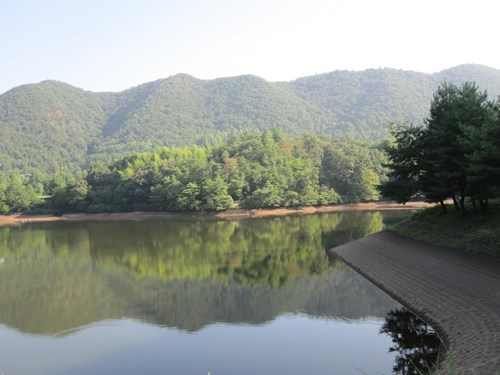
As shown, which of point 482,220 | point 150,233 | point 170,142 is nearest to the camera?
point 482,220

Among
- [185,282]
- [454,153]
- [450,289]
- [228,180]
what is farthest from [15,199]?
[450,289]

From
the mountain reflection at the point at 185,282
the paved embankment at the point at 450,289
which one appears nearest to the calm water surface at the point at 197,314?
the mountain reflection at the point at 185,282

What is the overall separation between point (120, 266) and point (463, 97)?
2384cm

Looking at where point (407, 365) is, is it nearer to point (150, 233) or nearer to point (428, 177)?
point (428, 177)

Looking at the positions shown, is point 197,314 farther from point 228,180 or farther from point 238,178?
point 228,180

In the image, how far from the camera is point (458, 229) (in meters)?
25.5

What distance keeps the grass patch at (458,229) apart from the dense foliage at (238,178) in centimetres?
4574

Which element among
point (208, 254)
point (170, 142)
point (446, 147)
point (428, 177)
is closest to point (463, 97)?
point (446, 147)

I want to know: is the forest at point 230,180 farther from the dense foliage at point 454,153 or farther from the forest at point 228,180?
the dense foliage at point 454,153

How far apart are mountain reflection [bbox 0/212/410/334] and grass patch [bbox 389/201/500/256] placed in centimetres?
473

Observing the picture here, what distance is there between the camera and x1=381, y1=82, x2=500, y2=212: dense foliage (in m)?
20.6

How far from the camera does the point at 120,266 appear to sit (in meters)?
34.1

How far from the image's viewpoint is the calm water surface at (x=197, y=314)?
15172mm

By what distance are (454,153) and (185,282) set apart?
1568cm
